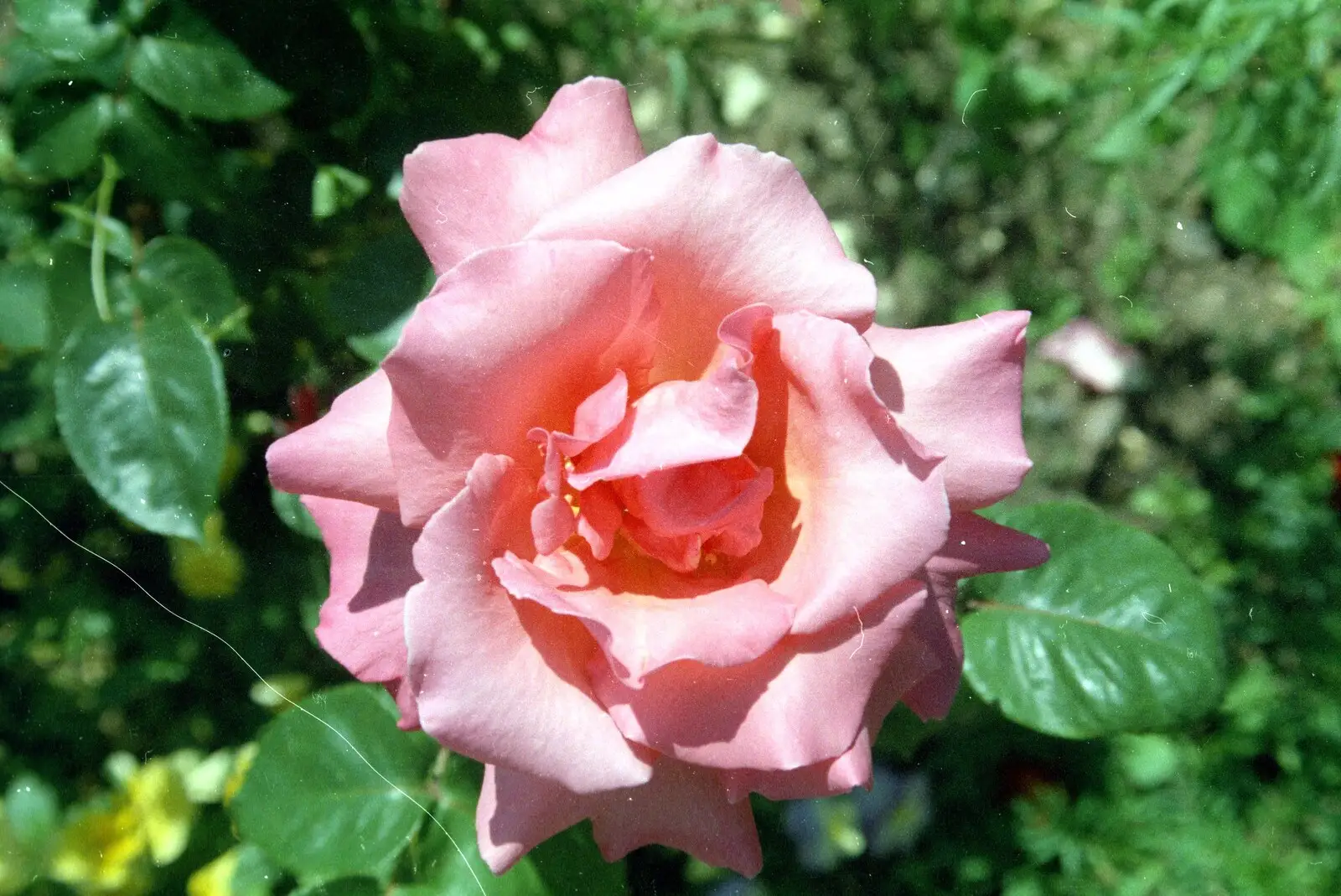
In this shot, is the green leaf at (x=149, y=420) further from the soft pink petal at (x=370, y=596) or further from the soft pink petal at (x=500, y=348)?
the soft pink petal at (x=500, y=348)

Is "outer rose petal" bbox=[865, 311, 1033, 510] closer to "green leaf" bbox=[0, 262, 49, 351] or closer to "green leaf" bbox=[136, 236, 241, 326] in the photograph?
"green leaf" bbox=[136, 236, 241, 326]

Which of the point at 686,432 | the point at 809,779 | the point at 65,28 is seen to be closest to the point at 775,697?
the point at 809,779

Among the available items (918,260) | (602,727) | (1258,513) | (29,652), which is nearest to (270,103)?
(602,727)

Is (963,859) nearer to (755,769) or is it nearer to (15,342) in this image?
(755,769)

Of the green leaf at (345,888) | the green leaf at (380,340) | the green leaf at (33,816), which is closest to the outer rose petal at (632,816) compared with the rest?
the green leaf at (345,888)

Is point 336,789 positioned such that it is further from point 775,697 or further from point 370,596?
point 775,697

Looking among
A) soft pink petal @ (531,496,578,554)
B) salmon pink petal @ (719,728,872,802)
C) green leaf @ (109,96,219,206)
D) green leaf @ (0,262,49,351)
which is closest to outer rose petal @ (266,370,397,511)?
Result: soft pink petal @ (531,496,578,554)
